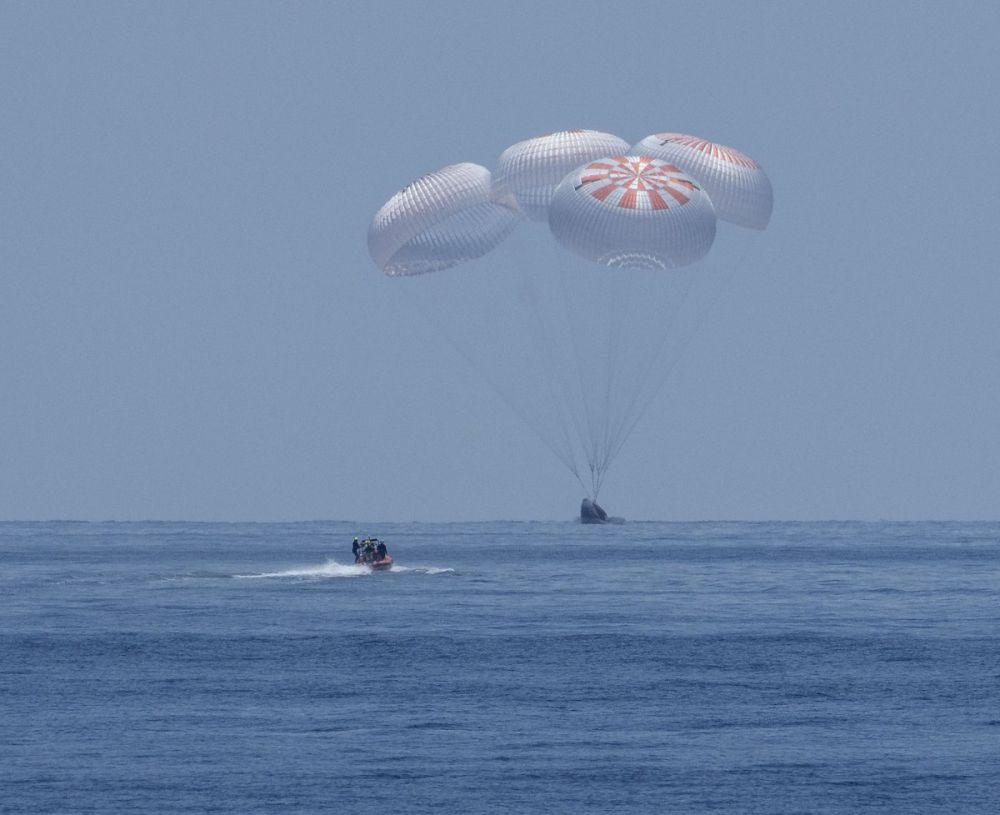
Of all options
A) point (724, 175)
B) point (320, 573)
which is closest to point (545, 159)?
point (724, 175)

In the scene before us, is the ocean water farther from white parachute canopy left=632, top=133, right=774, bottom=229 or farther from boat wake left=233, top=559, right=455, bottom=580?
white parachute canopy left=632, top=133, right=774, bottom=229

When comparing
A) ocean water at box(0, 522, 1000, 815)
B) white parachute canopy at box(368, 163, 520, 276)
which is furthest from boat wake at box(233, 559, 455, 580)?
white parachute canopy at box(368, 163, 520, 276)

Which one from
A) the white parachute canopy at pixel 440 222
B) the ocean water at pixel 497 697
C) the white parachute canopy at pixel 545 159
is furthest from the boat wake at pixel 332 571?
the white parachute canopy at pixel 545 159

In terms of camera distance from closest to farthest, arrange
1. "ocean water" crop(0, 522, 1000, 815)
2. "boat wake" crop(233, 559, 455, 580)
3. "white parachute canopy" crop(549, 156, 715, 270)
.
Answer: "ocean water" crop(0, 522, 1000, 815), "white parachute canopy" crop(549, 156, 715, 270), "boat wake" crop(233, 559, 455, 580)

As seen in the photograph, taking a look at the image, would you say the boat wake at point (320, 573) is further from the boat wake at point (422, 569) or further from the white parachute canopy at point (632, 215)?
the white parachute canopy at point (632, 215)

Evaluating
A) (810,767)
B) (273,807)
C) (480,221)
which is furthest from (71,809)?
(480,221)

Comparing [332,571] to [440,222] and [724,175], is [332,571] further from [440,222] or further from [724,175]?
[724,175]
